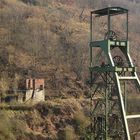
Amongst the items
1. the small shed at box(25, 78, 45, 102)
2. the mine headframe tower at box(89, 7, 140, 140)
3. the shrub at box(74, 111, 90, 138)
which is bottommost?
the shrub at box(74, 111, 90, 138)

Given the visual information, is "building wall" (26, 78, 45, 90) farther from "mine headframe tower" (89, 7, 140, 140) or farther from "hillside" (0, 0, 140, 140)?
"mine headframe tower" (89, 7, 140, 140)

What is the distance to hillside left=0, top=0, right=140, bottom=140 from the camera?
28.4 metres

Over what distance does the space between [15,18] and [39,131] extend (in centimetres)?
1996

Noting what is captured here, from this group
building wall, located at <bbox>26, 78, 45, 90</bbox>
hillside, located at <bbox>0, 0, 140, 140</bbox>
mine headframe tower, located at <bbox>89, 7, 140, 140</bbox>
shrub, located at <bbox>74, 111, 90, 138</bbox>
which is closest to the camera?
mine headframe tower, located at <bbox>89, 7, 140, 140</bbox>

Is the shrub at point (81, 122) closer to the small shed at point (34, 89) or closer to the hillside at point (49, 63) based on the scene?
the hillside at point (49, 63)

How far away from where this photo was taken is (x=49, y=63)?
40000mm

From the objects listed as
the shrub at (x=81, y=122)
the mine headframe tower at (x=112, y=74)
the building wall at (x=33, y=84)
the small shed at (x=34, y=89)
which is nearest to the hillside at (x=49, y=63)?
the shrub at (x=81, y=122)

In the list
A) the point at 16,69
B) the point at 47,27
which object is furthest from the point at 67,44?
the point at 16,69

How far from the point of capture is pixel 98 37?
47.0 meters

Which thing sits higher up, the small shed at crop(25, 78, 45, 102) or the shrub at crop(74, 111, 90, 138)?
the small shed at crop(25, 78, 45, 102)

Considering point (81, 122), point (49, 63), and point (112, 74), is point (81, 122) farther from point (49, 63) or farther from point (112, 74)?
point (112, 74)

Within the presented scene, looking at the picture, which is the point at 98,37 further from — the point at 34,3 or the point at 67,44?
the point at 34,3

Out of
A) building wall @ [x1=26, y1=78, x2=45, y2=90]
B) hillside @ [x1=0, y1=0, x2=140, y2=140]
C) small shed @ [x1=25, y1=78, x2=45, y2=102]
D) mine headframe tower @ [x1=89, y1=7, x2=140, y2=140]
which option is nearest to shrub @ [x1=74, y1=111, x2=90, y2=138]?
hillside @ [x1=0, y1=0, x2=140, y2=140]

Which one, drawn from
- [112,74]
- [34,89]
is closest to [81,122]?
[34,89]
